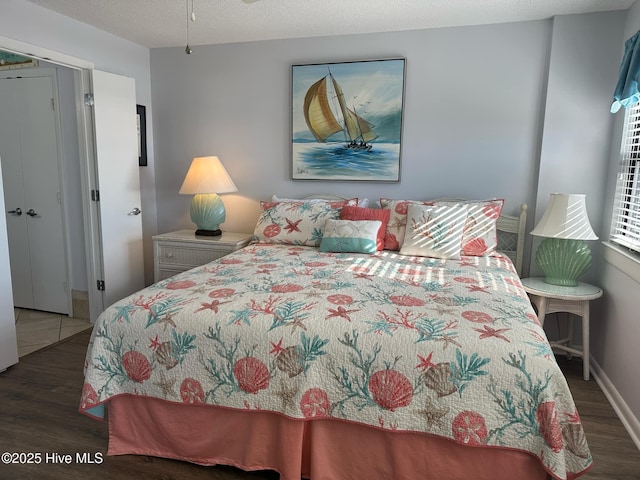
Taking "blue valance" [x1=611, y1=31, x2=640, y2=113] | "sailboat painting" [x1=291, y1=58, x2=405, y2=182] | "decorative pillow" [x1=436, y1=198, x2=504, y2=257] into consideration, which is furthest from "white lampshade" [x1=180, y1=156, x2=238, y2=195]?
"blue valance" [x1=611, y1=31, x2=640, y2=113]

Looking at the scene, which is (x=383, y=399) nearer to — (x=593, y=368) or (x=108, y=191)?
(x=593, y=368)

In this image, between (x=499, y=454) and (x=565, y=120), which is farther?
(x=565, y=120)

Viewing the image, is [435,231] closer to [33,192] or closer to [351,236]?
[351,236]

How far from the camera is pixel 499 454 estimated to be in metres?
1.61

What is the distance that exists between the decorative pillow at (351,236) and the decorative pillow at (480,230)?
0.61 meters

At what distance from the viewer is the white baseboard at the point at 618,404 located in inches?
87.4

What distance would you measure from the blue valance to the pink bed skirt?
81.6 inches

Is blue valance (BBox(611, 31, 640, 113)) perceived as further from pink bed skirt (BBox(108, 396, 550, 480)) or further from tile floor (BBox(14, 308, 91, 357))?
tile floor (BBox(14, 308, 91, 357))

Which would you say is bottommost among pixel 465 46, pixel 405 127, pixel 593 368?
pixel 593 368

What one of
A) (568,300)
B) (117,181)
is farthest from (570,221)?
(117,181)

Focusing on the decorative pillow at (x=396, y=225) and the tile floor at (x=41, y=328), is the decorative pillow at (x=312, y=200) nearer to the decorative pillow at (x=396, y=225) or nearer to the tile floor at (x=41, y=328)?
the decorative pillow at (x=396, y=225)

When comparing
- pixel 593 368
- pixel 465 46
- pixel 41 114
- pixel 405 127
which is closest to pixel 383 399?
pixel 593 368

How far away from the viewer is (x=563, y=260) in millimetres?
2887

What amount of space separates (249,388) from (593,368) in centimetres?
246
